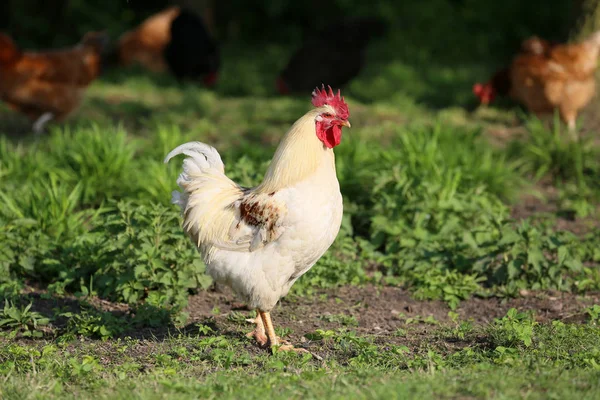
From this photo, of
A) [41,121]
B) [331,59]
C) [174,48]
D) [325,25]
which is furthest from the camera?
[325,25]

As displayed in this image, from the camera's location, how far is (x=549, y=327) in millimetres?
4711

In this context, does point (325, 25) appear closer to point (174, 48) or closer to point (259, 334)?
point (174, 48)

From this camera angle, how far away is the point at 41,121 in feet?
28.2

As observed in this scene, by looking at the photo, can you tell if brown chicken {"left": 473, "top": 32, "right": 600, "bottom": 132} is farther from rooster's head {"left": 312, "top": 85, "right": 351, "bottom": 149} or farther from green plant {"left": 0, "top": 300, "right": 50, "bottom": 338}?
green plant {"left": 0, "top": 300, "right": 50, "bottom": 338}

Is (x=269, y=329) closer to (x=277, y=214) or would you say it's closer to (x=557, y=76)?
(x=277, y=214)

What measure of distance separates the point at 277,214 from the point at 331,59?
6814 millimetres

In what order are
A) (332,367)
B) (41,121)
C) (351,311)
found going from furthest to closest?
1. (41,121)
2. (351,311)
3. (332,367)

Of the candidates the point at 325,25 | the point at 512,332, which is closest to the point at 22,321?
the point at 512,332

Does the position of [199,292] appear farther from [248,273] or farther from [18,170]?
[18,170]

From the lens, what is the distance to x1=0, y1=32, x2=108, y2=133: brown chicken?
8.55 meters

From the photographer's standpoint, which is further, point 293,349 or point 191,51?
point 191,51

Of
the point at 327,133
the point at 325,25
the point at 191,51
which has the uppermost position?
the point at 325,25

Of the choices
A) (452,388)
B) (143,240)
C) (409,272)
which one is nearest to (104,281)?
(143,240)

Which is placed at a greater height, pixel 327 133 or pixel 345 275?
pixel 327 133
